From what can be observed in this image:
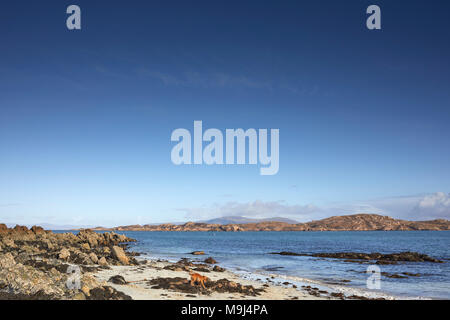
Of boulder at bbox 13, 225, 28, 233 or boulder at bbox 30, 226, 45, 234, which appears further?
boulder at bbox 30, 226, 45, 234

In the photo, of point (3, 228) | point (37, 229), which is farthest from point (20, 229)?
point (37, 229)

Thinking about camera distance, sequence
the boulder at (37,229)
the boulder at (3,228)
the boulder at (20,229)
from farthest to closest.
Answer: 1. the boulder at (37,229)
2. the boulder at (20,229)
3. the boulder at (3,228)

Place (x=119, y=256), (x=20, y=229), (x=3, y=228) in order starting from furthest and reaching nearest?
1. (x=20, y=229)
2. (x=3, y=228)
3. (x=119, y=256)

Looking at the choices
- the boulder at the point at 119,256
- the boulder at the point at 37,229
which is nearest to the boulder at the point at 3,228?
the boulder at the point at 37,229

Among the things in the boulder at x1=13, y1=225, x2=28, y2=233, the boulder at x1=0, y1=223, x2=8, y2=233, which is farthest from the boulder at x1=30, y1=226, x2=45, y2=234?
the boulder at x1=0, y1=223, x2=8, y2=233

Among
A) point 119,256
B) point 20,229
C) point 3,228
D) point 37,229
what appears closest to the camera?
point 119,256

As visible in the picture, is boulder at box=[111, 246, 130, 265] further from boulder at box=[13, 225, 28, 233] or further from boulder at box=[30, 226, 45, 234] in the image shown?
boulder at box=[30, 226, 45, 234]

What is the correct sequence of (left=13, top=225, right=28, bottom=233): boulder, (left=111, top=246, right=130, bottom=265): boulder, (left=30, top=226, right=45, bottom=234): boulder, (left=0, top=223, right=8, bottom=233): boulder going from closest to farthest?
1. (left=111, top=246, right=130, bottom=265): boulder
2. (left=0, top=223, right=8, bottom=233): boulder
3. (left=13, top=225, right=28, bottom=233): boulder
4. (left=30, top=226, right=45, bottom=234): boulder

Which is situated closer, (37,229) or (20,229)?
(20,229)

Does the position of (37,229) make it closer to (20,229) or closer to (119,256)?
(20,229)

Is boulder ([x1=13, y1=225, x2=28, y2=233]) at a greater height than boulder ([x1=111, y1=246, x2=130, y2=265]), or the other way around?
boulder ([x1=111, y1=246, x2=130, y2=265])

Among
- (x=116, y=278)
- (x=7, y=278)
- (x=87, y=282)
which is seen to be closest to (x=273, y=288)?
(x=116, y=278)

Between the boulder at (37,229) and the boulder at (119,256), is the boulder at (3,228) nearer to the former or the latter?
the boulder at (37,229)
